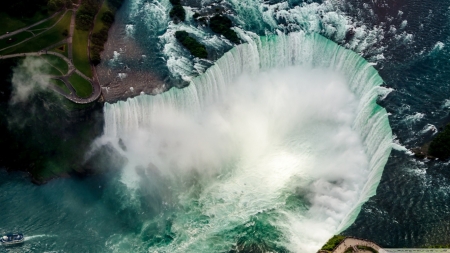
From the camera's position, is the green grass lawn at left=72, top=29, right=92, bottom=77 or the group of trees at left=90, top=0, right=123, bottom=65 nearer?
the green grass lawn at left=72, top=29, right=92, bottom=77

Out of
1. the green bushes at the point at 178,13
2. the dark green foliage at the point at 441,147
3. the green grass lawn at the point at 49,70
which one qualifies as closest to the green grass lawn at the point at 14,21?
the green grass lawn at the point at 49,70

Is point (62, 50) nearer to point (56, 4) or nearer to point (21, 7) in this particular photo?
point (56, 4)

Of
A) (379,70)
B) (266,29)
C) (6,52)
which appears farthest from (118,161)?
(379,70)

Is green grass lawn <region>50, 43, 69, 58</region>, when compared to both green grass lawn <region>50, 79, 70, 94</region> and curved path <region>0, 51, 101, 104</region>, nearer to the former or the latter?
curved path <region>0, 51, 101, 104</region>

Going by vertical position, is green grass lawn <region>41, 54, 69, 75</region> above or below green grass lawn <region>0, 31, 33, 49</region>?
below

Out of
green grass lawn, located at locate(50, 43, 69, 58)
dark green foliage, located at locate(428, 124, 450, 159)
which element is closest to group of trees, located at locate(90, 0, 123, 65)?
green grass lawn, located at locate(50, 43, 69, 58)

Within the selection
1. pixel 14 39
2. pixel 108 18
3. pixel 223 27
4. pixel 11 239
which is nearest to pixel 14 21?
pixel 14 39
